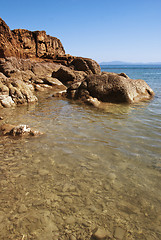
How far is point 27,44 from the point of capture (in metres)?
29.6

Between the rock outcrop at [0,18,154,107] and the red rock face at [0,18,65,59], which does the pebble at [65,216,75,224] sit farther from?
the red rock face at [0,18,65,59]

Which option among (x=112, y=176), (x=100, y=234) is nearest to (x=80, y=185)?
(x=112, y=176)

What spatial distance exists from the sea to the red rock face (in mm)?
21380

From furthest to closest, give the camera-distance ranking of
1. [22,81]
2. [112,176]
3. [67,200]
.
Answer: [22,81] < [112,176] < [67,200]

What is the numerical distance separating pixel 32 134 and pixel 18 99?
15.9 ft

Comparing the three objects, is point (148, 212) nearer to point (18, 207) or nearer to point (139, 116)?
point (18, 207)

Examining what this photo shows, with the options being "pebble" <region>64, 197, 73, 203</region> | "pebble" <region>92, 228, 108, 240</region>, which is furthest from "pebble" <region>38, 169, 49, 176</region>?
"pebble" <region>92, 228, 108, 240</region>

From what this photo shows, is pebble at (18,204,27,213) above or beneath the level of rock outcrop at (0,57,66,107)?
beneath

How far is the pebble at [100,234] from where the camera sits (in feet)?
5.48

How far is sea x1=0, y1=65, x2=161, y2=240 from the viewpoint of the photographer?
179cm

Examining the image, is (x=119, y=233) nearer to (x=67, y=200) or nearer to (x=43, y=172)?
(x=67, y=200)

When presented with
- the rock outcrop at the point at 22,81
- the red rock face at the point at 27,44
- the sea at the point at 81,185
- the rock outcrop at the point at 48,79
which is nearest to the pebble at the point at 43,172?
the sea at the point at 81,185

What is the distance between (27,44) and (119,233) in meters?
33.0

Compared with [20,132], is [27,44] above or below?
above
